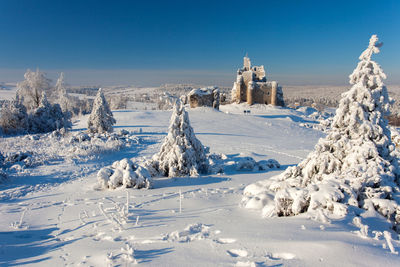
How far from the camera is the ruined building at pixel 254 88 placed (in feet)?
146

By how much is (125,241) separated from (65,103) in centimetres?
4868

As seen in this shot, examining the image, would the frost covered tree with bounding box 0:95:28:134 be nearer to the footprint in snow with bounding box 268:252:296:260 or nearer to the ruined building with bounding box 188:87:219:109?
the ruined building with bounding box 188:87:219:109

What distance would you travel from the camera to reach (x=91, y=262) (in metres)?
3.51

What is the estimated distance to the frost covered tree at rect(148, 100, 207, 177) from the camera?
9.64 m

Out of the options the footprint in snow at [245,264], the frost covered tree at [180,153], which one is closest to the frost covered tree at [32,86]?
the frost covered tree at [180,153]

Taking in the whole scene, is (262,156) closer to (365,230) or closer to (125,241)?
(365,230)

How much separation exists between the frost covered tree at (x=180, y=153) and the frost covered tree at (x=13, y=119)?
21.4 m

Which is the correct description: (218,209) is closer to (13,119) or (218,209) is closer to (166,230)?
(166,230)

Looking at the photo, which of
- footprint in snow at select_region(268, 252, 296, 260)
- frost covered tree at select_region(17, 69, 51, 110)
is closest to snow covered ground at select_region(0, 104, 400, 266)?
footprint in snow at select_region(268, 252, 296, 260)

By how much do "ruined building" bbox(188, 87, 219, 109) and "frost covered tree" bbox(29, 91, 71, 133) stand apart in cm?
1866

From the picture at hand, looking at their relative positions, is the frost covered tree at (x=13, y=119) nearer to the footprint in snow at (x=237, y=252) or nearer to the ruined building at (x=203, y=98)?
the ruined building at (x=203, y=98)

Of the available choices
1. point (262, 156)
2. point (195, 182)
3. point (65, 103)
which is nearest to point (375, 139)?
point (195, 182)

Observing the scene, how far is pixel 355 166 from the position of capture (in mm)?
5328

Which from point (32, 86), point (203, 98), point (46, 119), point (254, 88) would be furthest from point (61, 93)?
point (254, 88)
